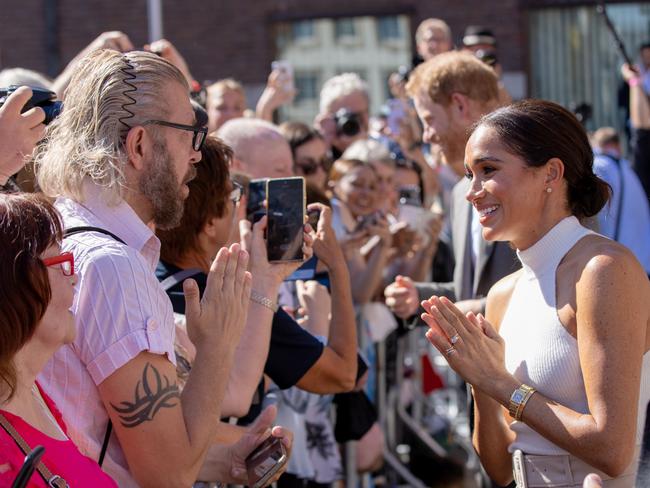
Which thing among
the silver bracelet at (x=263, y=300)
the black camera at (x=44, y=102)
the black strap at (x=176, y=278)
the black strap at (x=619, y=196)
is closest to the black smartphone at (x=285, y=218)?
the silver bracelet at (x=263, y=300)

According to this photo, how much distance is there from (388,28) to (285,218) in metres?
10.3

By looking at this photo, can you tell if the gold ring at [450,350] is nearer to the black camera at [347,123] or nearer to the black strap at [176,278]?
the black strap at [176,278]

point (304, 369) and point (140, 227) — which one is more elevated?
point (140, 227)

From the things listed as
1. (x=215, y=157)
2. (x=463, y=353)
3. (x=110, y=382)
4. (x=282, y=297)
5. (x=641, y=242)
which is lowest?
(x=641, y=242)

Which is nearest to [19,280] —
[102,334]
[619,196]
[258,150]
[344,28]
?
[102,334]

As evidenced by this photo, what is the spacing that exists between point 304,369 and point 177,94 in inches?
44.3

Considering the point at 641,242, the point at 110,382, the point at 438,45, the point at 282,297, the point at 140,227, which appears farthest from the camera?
the point at 438,45

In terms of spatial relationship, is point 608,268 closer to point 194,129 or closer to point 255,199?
point 194,129

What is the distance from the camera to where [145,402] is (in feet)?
7.64

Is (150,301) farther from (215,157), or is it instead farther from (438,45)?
(438,45)

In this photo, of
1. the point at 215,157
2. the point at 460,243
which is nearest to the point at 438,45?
the point at 460,243

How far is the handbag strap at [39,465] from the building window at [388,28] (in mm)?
11689

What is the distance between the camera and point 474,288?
4.18 m

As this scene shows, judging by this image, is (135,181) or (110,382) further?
(135,181)
